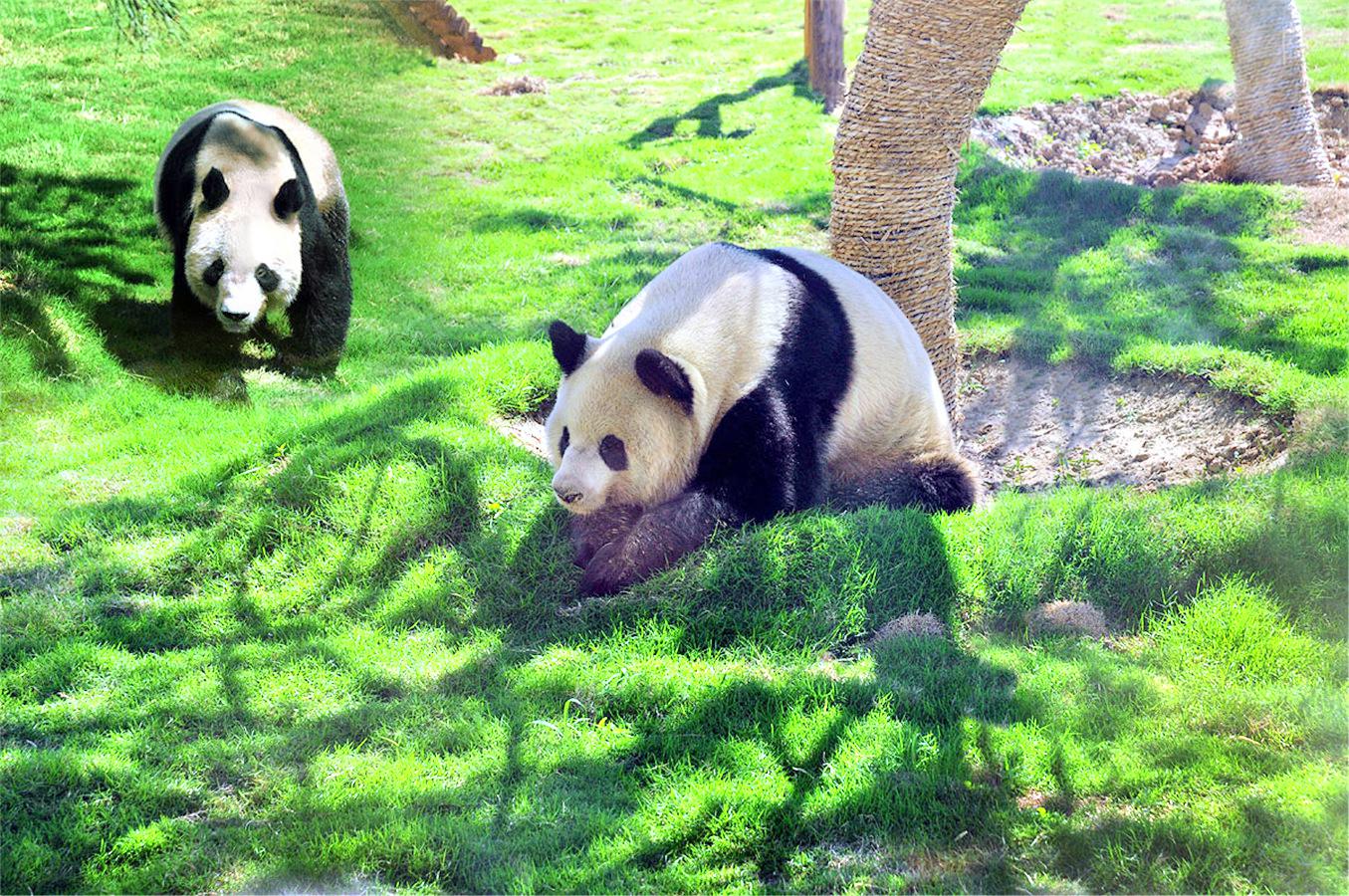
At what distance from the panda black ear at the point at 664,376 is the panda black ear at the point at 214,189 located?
4.05m

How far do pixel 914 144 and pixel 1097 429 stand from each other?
2125mm

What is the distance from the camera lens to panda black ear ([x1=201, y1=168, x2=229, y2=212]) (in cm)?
711

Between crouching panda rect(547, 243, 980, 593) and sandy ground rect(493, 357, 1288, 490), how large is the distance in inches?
42.8

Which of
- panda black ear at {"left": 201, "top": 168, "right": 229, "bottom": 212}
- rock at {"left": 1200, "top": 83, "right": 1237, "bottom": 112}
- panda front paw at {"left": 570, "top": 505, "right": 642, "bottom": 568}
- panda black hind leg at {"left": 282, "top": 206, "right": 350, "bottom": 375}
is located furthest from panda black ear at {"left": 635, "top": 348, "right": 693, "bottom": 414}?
rock at {"left": 1200, "top": 83, "right": 1237, "bottom": 112}

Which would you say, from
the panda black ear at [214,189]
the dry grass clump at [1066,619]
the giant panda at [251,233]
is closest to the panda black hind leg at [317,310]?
the giant panda at [251,233]

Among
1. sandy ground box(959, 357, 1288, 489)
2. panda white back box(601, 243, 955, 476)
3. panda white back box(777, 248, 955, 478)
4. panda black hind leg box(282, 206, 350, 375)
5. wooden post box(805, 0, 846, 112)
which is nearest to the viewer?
panda white back box(601, 243, 955, 476)

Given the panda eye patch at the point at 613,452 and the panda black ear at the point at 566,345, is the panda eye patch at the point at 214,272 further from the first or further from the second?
the panda eye patch at the point at 613,452

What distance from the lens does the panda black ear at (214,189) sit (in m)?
7.11

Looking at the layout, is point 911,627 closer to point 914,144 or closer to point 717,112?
point 914,144

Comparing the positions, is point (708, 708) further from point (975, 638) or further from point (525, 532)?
point (525, 532)

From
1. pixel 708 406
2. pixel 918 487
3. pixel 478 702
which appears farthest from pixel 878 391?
pixel 478 702

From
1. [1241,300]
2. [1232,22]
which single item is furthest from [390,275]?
[1232,22]

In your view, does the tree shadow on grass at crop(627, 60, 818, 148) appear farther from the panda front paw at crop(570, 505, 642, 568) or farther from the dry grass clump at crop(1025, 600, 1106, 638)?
the dry grass clump at crop(1025, 600, 1106, 638)

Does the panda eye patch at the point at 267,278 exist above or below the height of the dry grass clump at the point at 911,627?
above
